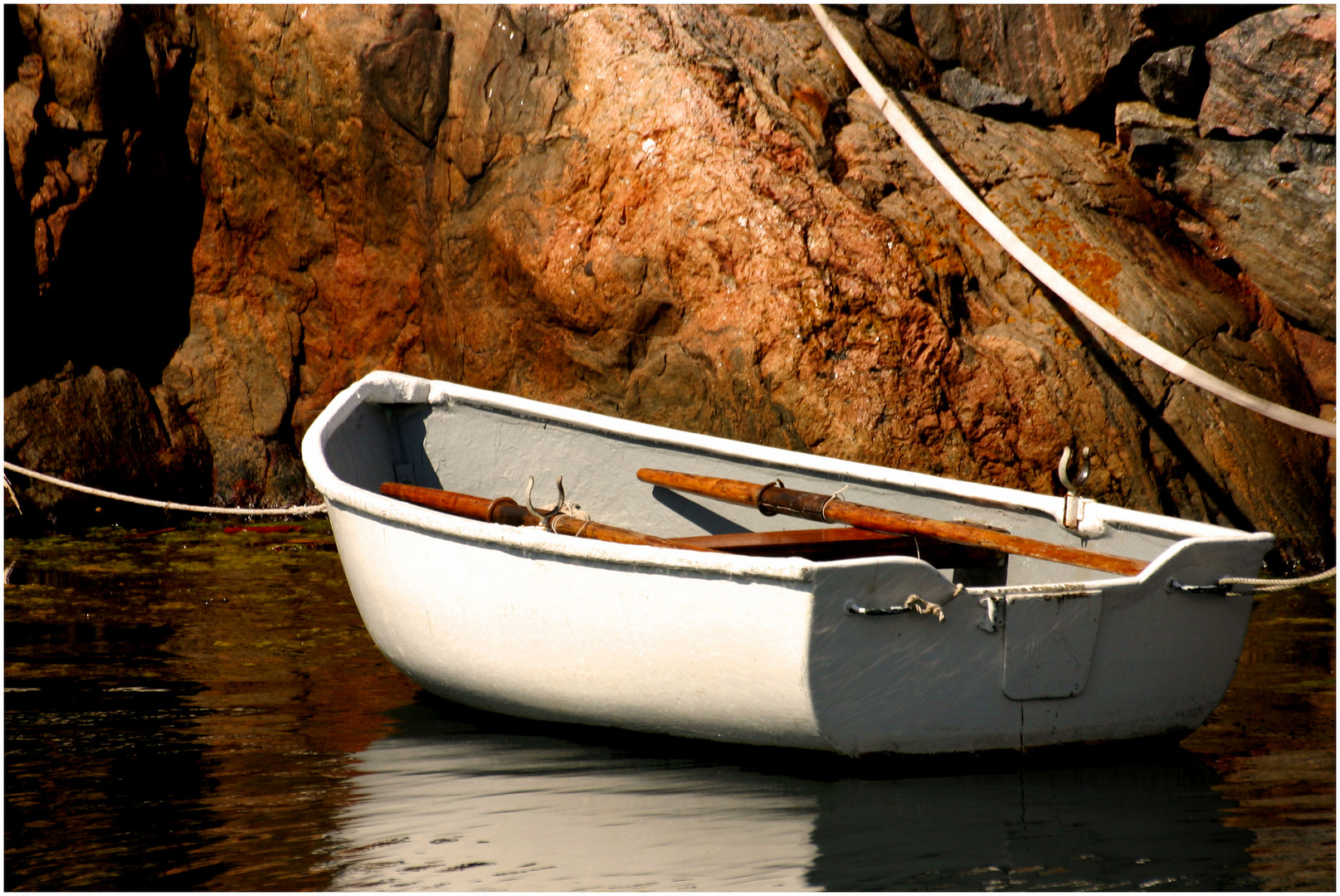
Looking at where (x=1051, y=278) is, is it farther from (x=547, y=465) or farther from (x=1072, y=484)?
(x=547, y=465)

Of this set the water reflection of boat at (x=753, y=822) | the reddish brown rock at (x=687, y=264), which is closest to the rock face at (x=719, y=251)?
the reddish brown rock at (x=687, y=264)

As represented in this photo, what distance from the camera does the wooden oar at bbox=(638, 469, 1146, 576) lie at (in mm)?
4031

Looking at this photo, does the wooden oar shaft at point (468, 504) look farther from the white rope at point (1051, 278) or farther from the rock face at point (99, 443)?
the rock face at point (99, 443)

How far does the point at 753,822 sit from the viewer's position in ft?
11.1

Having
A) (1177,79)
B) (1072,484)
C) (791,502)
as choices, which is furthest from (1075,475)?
(1177,79)

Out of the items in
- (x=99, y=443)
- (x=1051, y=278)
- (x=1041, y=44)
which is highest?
A: (x=1041, y=44)

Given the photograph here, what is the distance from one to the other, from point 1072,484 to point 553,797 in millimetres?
1781

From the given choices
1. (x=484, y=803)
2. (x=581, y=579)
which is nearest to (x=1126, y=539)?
(x=581, y=579)

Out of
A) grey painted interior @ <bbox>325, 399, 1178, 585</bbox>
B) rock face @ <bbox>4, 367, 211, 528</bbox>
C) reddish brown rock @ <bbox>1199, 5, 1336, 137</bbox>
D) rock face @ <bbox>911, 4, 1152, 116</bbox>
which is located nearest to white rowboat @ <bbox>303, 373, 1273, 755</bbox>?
grey painted interior @ <bbox>325, 399, 1178, 585</bbox>

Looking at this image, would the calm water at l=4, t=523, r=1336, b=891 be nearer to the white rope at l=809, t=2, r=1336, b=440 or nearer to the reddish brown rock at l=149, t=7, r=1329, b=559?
the white rope at l=809, t=2, r=1336, b=440

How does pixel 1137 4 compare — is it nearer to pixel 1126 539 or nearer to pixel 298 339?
pixel 1126 539

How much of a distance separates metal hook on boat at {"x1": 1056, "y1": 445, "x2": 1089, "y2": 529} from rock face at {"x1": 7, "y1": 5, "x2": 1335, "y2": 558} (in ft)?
7.55

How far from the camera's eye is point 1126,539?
169 inches

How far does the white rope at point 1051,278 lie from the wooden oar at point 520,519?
2.22 metres
